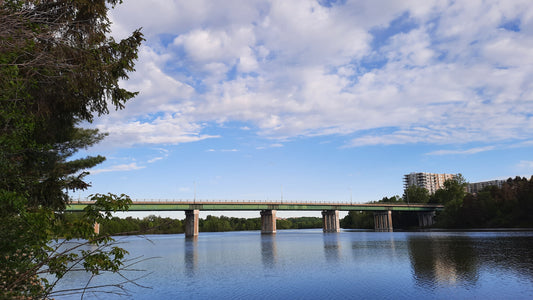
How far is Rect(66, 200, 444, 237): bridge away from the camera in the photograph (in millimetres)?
121125

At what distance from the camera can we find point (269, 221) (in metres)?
155

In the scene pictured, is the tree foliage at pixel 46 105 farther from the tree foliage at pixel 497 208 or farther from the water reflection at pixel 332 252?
the tree foliage at pixel 497 208

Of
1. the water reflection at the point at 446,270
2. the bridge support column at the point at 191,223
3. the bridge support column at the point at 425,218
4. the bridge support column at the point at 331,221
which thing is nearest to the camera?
the water reflection at the point at 446,270

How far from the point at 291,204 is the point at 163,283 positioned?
120764 mm

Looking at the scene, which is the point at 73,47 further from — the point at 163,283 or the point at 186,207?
the point at 186,207

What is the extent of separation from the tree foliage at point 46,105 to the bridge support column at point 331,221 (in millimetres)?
159478

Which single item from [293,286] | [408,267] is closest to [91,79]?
[293,286]

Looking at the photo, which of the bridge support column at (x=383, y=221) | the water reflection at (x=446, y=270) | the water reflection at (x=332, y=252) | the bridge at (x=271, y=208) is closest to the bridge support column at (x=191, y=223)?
the bridge at (x=271, y=208)

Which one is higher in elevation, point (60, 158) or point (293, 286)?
point (60, 158)

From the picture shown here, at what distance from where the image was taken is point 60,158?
A: 28.5 meters

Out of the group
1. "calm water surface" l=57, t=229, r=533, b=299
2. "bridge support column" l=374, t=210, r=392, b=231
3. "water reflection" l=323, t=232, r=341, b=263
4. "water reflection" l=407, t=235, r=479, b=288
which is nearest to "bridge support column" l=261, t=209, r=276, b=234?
"bridge support column" l=374, t=210, r=392, b=231

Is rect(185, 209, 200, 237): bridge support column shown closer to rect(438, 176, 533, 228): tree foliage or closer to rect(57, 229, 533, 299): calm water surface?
rect(57, 229, 533, 299): calm water surface

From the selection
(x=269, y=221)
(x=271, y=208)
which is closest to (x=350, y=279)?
(x=271, y=208)

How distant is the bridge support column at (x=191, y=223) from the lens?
131538 mm
